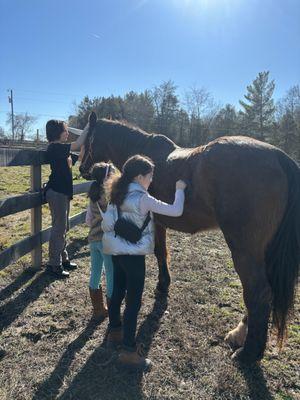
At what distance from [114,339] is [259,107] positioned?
145 ft

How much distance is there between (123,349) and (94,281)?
3.07ft

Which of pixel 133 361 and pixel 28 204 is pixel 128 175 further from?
pixel 28 204

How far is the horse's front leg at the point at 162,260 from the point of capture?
437cm

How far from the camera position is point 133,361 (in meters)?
2.86

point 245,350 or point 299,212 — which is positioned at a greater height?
point 299,212

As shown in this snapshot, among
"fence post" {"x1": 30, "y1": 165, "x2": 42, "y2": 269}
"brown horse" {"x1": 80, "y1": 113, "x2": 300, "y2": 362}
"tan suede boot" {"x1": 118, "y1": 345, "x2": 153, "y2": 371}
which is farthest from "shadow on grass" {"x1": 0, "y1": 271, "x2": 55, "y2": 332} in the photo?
"brown horse" {"x1": 80, "y1": 113, "x2": 300, "y2": 362}

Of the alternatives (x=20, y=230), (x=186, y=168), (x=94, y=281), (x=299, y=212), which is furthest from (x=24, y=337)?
(x=20, y=230)

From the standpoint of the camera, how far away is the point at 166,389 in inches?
106

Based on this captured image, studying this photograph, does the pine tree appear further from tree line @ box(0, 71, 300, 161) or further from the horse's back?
the horse's back

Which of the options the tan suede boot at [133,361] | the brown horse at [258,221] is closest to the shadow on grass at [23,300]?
the tan suede boot at [133,361]

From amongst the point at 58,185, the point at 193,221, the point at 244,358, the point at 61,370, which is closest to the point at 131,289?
the point at 61,370

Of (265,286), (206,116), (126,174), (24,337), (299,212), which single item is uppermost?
(206,116)

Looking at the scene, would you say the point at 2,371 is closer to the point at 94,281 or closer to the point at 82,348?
the point at 82,348

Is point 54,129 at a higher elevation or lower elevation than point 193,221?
higher
